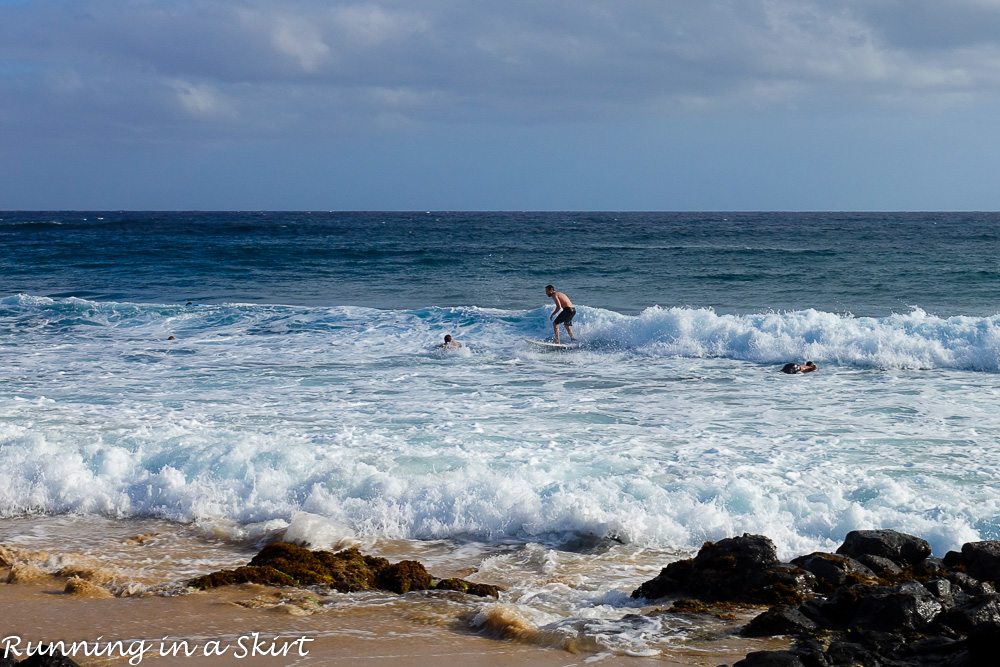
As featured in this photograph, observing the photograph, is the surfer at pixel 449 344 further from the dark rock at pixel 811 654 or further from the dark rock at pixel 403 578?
the dark rock at pixel 811 654

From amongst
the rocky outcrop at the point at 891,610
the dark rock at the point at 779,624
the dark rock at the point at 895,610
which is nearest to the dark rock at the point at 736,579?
the rocky outcrop at the point at 891,610

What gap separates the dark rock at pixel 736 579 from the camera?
588 cm

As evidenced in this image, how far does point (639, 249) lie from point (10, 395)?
110 ft

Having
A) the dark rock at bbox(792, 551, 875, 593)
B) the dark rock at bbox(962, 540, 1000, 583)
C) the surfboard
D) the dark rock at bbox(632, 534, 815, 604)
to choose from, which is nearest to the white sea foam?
the surfboard

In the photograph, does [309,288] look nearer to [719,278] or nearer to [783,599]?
[719,278]

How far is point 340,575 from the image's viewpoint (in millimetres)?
6277

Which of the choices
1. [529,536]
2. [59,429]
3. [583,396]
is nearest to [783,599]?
[529,536]

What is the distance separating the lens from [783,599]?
19.2ft

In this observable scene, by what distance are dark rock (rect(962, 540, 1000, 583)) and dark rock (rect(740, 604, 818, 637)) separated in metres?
1.48

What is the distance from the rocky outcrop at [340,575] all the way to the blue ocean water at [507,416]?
2.94ft

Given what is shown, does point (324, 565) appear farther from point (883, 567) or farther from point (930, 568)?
point (930, 568)

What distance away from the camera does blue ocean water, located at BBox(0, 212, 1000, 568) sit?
7805mm

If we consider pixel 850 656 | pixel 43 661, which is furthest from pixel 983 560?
pixel 43 661

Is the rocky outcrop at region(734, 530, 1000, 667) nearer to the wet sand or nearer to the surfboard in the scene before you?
the wet sand
